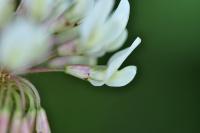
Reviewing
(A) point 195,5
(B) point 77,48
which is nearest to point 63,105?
(A) point 195,5

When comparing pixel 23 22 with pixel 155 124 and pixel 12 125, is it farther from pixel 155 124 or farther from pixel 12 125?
pixel 155 124

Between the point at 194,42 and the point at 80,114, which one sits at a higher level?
the point at 194,42

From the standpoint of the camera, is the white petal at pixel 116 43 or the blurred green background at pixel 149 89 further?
the blurred green background at pixel 149 89

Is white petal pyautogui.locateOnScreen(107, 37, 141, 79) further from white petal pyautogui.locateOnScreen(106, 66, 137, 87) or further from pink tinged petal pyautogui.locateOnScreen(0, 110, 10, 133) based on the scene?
pink tinged petal pyautogui.locateOnScreen(0, 110, 10, 133)

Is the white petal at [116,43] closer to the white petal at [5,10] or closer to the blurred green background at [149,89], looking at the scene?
the white petal at [5,10]

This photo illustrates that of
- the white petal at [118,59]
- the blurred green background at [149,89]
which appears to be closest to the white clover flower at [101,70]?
the white petal at [118,59]

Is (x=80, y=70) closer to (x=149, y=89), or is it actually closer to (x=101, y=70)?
(x=101, y=70)

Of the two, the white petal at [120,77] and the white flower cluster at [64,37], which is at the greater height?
the white flower cluster at [64,37]

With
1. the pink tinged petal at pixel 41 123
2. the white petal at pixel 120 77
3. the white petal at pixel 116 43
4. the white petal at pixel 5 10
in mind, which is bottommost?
the pink tinged petal at pixel 41 123

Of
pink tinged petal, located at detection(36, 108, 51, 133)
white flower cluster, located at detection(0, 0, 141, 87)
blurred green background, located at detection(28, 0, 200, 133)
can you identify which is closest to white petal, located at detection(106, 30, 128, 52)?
white flower cluster, located at detection(0, 0, 141, 87)
